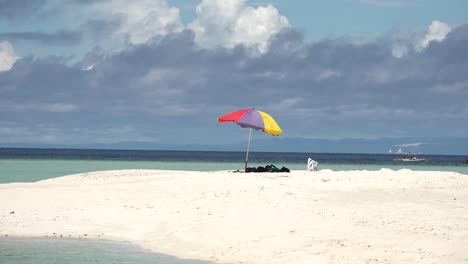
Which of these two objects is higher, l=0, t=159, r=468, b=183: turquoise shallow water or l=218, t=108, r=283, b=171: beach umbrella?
l=218, t=108, r=283, b=171: beach umbrella

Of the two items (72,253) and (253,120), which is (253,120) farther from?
(72,253)

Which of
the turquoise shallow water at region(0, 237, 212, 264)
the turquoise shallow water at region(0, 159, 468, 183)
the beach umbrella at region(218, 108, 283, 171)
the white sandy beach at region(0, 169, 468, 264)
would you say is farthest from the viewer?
the turquoise shallow water at region(0, 159, 468, 183)

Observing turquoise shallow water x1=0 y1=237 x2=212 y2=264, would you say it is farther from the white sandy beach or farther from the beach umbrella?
the beach umbrella

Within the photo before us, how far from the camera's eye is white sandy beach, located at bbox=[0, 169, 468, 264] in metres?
16.9

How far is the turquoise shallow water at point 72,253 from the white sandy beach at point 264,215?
658mm

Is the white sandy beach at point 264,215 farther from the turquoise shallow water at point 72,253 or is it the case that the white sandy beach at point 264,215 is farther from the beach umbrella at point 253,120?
the beach umbrella at point 253,120

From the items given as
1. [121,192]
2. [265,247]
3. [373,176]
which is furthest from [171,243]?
[373,176]

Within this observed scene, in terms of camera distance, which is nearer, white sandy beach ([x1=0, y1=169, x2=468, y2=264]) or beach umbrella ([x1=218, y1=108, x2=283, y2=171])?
white sandy beach ([x1=0, y1=169, x2=468, y2=264])

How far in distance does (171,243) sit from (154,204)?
480 cm

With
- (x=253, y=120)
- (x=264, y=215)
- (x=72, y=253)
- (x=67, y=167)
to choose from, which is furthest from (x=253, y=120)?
→ (x=67, y=167)

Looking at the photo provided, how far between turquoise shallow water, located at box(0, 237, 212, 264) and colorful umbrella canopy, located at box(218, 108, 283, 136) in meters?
13.5

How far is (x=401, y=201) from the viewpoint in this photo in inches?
951

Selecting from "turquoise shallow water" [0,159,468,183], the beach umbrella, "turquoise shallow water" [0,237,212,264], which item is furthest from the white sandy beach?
"turquoise shallow water" [0,159,468,183]

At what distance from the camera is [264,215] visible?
21.1 m
